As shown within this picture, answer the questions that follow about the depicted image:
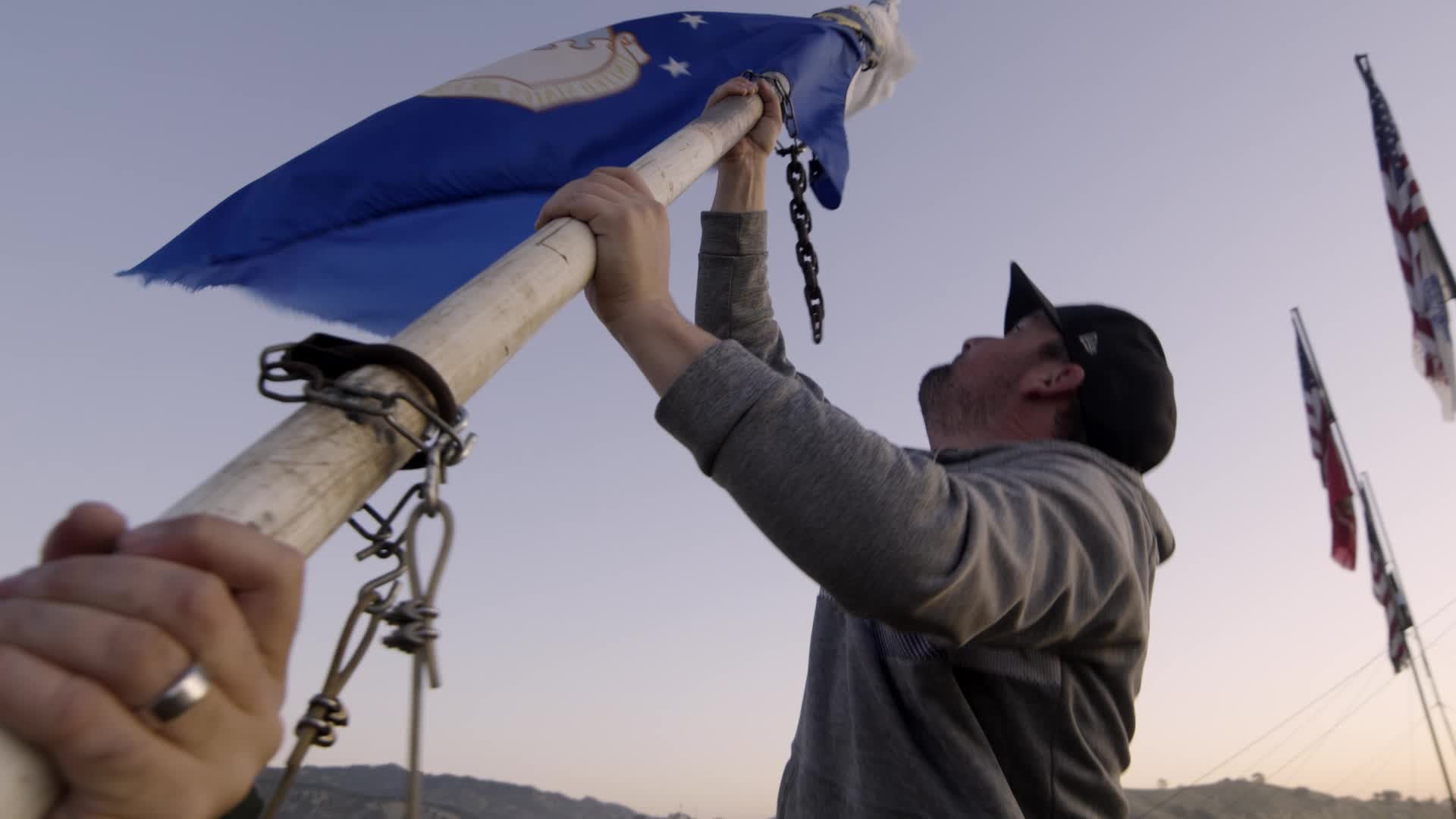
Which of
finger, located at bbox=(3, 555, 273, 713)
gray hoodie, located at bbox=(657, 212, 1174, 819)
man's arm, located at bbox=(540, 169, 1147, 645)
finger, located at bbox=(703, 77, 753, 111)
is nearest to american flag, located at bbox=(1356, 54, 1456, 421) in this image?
gray hoodie, located at bbox=(657, 212, 1174, 819)

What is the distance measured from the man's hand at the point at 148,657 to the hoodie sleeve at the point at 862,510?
90cm

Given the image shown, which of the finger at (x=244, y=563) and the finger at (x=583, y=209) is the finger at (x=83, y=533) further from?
the finger at (x=583, y=209)

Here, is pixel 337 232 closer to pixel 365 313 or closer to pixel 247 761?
pixel 365 313

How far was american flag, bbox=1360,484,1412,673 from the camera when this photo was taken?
48.4ft

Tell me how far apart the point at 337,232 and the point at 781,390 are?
2.68 m

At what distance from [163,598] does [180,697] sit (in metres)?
0.09

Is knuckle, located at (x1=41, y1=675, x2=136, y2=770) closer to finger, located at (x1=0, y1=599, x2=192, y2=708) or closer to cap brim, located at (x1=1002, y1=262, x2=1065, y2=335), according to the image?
finger, located at (x1=0, y1=599, x2=192, y2=708)

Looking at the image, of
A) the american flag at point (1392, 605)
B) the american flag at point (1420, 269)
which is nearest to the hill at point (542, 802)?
the american flag at point (1392, 605)

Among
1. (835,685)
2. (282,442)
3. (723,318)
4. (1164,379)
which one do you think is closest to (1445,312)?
(1164,379)

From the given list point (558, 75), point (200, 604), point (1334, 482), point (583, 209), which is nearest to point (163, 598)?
point (200, 604)

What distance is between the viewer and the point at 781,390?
1789mm

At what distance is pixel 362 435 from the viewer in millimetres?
1277

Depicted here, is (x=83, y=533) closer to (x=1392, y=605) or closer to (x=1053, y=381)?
(x=1053, y=381)

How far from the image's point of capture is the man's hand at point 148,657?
2.62 ft
